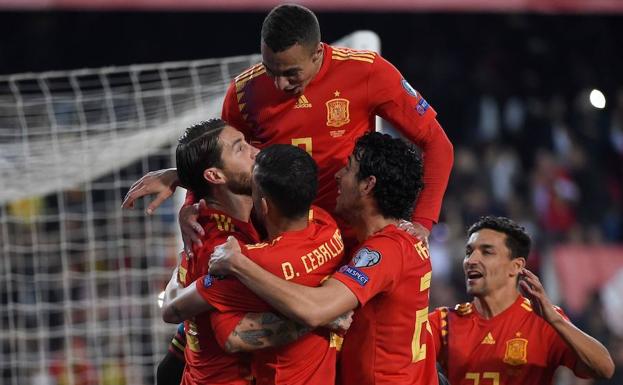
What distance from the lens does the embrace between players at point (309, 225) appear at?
3.88m

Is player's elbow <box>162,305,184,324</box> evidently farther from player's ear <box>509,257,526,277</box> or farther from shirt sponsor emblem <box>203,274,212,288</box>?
player's ear <box>509,257,526,277</box>

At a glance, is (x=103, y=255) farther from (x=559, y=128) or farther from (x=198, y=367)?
(x=559, y=128)

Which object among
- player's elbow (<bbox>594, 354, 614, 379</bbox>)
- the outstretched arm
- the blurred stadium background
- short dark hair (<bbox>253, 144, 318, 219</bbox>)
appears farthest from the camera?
the blurred stadium background

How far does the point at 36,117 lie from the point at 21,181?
0.94m

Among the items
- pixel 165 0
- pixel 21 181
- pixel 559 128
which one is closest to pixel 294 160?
pixel 21 181

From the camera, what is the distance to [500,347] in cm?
497

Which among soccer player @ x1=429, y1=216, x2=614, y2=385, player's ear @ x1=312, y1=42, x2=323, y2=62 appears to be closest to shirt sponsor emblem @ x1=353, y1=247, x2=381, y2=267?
player's ear @ x1=312, y1=42, x2=323, y2=62

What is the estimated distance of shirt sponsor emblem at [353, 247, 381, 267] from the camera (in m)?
3.92

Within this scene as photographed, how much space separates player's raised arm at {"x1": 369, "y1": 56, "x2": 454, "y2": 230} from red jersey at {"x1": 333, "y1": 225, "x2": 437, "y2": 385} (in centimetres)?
27

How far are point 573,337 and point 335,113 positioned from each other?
4.63 feet

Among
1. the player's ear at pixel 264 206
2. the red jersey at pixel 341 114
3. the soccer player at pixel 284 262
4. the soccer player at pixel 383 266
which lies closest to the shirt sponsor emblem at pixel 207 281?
the soccer player at pixel 284 262

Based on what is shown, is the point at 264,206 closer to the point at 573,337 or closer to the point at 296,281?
the point at 296,281

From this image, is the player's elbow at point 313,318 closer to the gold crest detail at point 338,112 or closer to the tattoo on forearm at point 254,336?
the tattoo on forearm at point 254,336

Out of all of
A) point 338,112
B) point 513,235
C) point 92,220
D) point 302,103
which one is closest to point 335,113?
point 338,112
